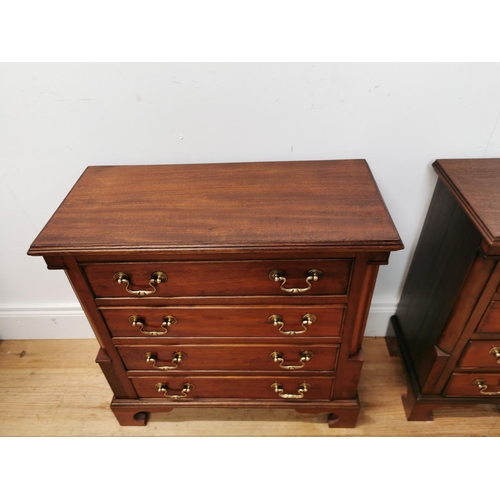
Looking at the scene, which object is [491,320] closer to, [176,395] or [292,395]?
[292,395]

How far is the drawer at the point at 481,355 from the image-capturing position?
3.61ft

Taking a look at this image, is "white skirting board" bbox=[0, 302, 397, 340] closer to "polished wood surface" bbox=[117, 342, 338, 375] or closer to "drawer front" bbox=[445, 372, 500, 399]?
"drawer front" bbox=[445, 372, 500, 399]

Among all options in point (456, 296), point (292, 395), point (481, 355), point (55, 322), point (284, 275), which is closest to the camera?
point (284, 275)

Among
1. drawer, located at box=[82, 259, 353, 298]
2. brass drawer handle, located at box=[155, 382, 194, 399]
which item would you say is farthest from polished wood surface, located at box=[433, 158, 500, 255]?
brass drawer handle, located at box=[155, 382, 194, 399]

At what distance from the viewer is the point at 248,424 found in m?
1.39

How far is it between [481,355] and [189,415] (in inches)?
41.6

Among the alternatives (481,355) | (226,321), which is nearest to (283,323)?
(226,321)

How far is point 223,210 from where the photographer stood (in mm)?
966

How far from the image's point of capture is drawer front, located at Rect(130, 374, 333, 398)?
4.01ft

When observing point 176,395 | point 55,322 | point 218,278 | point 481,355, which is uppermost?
point 218,278

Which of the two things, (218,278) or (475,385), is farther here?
(475,385)
